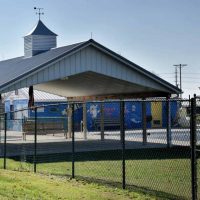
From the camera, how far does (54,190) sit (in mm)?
11008

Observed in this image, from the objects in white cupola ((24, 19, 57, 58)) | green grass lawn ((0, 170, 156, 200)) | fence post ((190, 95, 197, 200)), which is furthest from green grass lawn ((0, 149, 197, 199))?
white cupola ((24, 19, 57, 58))

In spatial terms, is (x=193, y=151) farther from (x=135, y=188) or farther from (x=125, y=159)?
(x=125, y=159)

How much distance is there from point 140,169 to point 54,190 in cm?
527

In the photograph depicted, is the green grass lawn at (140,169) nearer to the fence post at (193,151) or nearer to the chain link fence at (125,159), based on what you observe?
the chain link fence at (125,159)

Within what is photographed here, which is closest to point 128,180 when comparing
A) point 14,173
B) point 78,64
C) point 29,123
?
point 14,173

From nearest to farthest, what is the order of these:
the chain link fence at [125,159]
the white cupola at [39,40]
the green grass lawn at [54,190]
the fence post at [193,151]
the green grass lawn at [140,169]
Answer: the fence post at [193,151] < the green grass lawn at [54,190] < the green grass lawn at [140,169] < the chain link fence at [125,159] < the white cupola at [39,40]

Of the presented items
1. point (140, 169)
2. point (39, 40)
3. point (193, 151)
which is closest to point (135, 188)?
point (193, 151)

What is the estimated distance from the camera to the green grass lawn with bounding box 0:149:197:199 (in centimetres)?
1204

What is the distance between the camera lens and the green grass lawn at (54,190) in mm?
10273

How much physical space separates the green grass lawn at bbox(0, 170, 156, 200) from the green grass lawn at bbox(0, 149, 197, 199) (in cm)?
65

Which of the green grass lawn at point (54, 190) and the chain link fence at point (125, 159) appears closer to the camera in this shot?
the green grass lawn at point (54, 190)

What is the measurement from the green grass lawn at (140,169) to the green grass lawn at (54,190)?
65cm

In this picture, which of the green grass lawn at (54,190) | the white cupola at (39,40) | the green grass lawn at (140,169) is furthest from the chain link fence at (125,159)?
the white cupola at (39,40)

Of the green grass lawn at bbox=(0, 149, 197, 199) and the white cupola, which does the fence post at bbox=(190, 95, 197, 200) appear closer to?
the green grass lawn at bbox=(0, 149, 197, 199)
